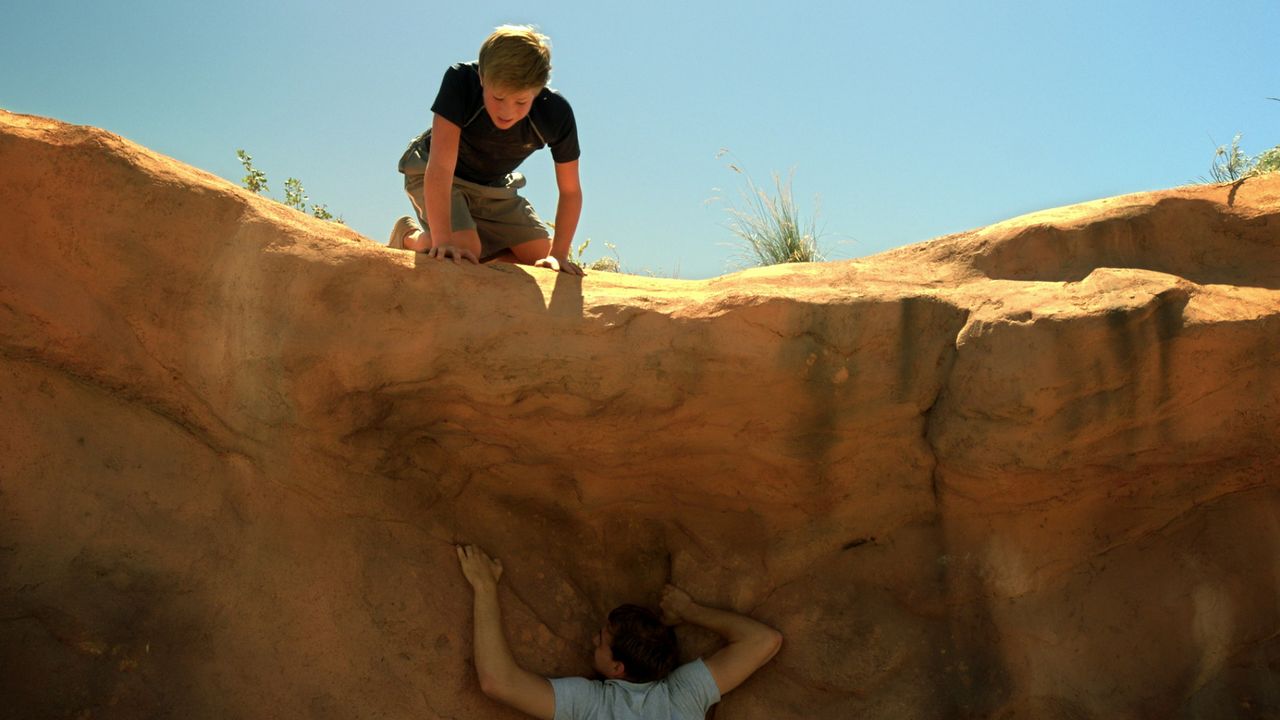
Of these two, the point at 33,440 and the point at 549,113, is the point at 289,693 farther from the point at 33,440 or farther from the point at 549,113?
the point at 549,113

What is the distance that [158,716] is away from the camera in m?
2.72

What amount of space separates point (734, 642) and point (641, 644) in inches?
12.3

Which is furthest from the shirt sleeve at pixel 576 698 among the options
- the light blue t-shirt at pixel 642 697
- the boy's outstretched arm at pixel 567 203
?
the boy's outstretched arm at pixel 567 203

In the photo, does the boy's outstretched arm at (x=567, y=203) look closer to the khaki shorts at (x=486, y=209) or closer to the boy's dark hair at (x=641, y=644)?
the khaki shorts at (x=486, y=209)

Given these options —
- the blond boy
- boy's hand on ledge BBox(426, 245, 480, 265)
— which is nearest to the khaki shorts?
the blond boy

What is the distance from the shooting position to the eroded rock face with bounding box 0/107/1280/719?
285 centimetres

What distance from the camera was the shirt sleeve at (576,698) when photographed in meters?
3.03

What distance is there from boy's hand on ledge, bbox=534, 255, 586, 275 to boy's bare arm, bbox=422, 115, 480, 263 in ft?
0.86

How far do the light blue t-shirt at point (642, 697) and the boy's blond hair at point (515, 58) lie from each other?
1930mm

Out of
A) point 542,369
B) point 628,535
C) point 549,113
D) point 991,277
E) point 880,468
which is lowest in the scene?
point 628,535

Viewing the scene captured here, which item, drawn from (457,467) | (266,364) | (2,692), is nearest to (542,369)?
(457,467)

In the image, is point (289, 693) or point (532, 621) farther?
point (532, 621)

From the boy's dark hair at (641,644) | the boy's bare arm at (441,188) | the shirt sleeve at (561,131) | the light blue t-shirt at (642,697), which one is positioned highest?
the shirt sleeve at (561,131)

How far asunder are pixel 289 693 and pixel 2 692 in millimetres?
751
